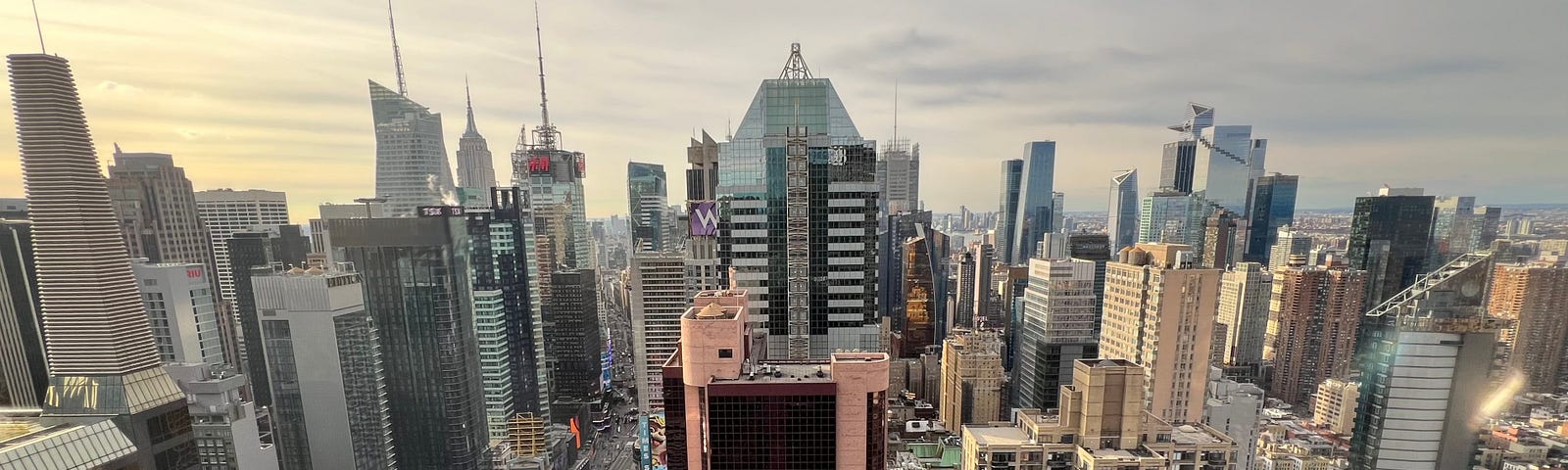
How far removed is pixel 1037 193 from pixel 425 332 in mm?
134850

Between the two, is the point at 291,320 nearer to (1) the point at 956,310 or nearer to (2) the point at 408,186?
(2) the point at 408,186

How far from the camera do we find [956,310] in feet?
345

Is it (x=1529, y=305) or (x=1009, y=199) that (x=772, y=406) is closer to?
(x=1529, y=305)

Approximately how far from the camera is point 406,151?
70562 mm

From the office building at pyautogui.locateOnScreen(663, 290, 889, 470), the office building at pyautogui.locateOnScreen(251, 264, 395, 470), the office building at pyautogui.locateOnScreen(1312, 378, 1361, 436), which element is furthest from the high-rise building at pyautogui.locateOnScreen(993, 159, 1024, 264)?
the office building at pyautogui.locateOnScreen(251, 264, 395, 470)

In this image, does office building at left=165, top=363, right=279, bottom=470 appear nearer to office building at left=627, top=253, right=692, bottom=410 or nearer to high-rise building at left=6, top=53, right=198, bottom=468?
high-rise building at left=6, top=53, right=198, bottom=468

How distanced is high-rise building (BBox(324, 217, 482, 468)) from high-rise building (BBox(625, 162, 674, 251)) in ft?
177

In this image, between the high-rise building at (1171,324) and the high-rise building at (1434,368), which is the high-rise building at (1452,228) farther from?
the high-rise building at (1171,324)

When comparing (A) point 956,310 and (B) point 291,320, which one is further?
(A) point 956,310

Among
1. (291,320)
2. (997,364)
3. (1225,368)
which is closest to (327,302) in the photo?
(291,320)

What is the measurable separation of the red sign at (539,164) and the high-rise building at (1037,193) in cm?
11346

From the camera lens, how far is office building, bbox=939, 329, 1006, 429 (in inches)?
2382

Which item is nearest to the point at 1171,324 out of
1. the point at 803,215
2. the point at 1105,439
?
the point at 1105,439

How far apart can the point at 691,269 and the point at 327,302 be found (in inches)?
1310
